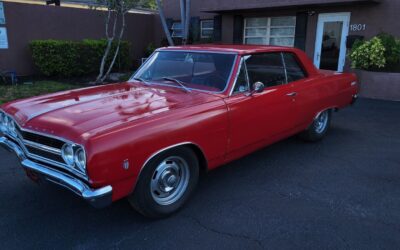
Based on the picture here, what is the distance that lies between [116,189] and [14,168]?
2368 millimetres

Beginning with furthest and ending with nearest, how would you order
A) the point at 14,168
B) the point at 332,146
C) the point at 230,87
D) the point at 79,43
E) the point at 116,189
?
the point at 79,43, the point at 332,146, the point at 14,168, the point at 230,87, the point at 116,189

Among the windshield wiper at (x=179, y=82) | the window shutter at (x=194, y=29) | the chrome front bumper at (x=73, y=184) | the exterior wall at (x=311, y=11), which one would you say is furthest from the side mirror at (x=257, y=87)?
the window shutter at (x=194, y=29)

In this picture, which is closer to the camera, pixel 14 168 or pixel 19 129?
pixel 19 129

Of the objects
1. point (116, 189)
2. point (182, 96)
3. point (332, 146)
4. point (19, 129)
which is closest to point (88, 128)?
point (116, 189)

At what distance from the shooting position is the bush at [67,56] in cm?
1110

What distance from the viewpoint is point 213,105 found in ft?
11.4

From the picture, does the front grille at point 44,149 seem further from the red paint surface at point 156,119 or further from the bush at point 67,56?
the bush at point 67,56

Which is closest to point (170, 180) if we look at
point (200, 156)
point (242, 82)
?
point (200, 156)

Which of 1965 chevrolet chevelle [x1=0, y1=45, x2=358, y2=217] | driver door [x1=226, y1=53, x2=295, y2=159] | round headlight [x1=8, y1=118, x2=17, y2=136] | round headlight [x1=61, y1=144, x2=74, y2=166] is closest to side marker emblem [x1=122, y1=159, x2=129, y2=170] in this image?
1965 chevrolet chevelle [x1=0, y1=45, x2=358, y2=217]

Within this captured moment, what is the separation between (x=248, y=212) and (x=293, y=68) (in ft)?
7.63

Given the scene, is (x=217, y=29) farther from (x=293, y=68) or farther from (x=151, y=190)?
(x=151, y=190)

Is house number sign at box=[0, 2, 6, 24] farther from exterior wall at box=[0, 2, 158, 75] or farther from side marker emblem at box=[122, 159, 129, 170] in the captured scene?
side marker emblem at box=[122, 159, 129, 170]

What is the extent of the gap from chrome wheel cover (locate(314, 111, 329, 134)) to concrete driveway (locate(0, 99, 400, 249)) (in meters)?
0.75

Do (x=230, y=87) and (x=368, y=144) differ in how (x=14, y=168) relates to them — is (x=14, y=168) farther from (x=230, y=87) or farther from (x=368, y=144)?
(x=368, y=144)
